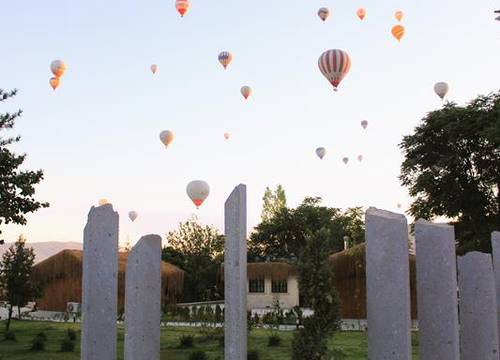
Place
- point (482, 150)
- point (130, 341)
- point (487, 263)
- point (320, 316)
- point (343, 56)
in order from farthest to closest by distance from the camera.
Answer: point (482, 150) < point (343, 56) < point (320, 316) < point (487, 263) < point (130, 341)

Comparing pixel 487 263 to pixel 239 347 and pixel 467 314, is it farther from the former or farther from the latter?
pixel 239 347

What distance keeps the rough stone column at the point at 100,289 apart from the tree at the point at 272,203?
60837mm

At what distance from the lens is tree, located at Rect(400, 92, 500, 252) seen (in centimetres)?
3294

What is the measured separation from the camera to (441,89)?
37.5 m

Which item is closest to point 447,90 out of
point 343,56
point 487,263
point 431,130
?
point 431,130

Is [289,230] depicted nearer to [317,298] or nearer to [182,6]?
[182,6]

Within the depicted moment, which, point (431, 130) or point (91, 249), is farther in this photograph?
point (431, 130)

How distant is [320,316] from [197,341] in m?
12.4

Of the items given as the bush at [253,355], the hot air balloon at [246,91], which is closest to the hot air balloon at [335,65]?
the hot air balloon at [246,91]

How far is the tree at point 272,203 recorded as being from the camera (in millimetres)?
68438

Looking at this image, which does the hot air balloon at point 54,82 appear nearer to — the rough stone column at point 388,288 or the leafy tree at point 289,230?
the rough stone column at point 388,288

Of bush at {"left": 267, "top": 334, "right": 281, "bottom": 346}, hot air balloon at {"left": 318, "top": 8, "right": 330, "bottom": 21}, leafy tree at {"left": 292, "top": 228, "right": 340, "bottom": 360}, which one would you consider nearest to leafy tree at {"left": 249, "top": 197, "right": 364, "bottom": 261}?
hot air balloon at {"left": 318, "top": 8, "right": 330, "bottom": 21}

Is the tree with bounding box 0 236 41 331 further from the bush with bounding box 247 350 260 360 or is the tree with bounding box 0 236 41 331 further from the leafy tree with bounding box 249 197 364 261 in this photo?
the leafy tree with bounding box 249 197 364 261

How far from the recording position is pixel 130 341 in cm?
580
